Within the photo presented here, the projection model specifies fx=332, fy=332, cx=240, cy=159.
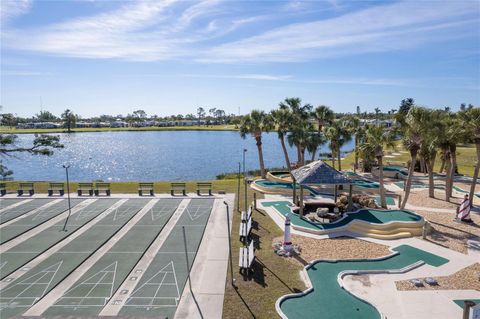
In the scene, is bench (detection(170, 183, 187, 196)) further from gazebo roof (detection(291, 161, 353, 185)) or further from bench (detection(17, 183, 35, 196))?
bench (detection(17, 183, 35, 196))

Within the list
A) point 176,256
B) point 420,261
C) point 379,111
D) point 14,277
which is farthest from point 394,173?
point 379,111

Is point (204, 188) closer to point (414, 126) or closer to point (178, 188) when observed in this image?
point (178, 188)

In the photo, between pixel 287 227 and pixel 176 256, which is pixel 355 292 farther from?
pixel 176 256

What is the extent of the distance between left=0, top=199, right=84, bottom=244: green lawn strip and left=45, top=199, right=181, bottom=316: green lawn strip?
690cm

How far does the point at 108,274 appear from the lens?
15.8 metres

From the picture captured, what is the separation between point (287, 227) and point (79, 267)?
10.8 metres

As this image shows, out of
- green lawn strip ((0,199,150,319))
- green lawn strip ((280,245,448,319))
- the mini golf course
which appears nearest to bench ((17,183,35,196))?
green lawn strip ((0,199,150,319))

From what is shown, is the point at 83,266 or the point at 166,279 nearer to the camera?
the point at 166,279

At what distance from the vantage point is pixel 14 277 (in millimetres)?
15578

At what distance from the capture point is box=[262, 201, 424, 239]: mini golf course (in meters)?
20.7

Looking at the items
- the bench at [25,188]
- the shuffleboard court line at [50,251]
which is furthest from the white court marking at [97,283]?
the bench at [25,188]

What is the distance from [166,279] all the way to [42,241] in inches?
381

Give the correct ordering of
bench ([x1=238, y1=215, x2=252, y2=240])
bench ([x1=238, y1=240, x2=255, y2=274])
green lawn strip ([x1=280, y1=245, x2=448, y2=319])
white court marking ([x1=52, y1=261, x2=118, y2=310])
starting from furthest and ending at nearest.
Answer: bench ([x1=238, y1=215, x2=252, y2=240]), bench ([x1=238, y1=240, x2=255, y2=274]), white court marking ([x1=52, y1=261, x2=118, y2=310]), green lawn strip ([x1=280, y1=245, x2=448, y2=319])

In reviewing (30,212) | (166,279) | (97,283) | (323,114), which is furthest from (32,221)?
(323,114)
